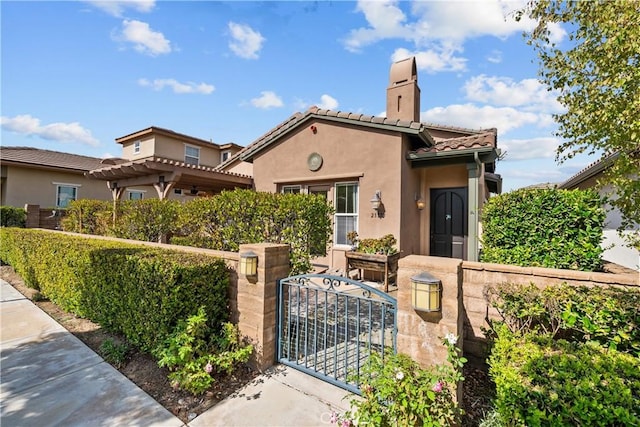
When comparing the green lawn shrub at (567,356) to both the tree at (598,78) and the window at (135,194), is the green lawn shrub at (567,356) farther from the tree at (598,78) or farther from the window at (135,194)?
the window at (135,194)

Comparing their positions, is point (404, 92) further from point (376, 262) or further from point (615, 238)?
point (615, 238)

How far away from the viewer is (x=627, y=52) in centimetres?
364

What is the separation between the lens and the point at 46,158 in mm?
17266

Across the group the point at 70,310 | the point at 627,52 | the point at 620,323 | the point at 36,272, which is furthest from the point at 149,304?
the point at 627,52

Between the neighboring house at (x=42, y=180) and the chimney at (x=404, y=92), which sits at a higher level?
the chimney at (x=404, y=92)

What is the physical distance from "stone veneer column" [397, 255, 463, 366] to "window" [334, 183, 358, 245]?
5641 mm

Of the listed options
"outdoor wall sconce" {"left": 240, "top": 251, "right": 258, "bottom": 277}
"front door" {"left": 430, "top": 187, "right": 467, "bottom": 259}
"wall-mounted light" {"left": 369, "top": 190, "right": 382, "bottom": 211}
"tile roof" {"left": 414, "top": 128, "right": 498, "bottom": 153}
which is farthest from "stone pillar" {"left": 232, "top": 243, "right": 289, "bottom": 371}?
"front door" {"left": 430, "top": 187, "right": 467, "bottom": 259}

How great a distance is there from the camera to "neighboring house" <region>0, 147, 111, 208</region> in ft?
49.1

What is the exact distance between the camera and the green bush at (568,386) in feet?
5.92

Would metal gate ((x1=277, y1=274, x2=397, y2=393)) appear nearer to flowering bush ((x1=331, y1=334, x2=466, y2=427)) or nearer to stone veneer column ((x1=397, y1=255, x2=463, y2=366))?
stone veneer column ((x1=397, y1=255, x2=463, y2=366))

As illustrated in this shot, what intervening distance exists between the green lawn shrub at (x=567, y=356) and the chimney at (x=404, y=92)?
7639 millimetres

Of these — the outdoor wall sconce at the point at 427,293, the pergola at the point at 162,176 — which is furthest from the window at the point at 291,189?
the outdoor wall sconce at the point at 427,293

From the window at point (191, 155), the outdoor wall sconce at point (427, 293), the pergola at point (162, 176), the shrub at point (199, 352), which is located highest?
the window at point (191, 155)

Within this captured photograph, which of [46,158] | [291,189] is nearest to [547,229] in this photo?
[291,189]
